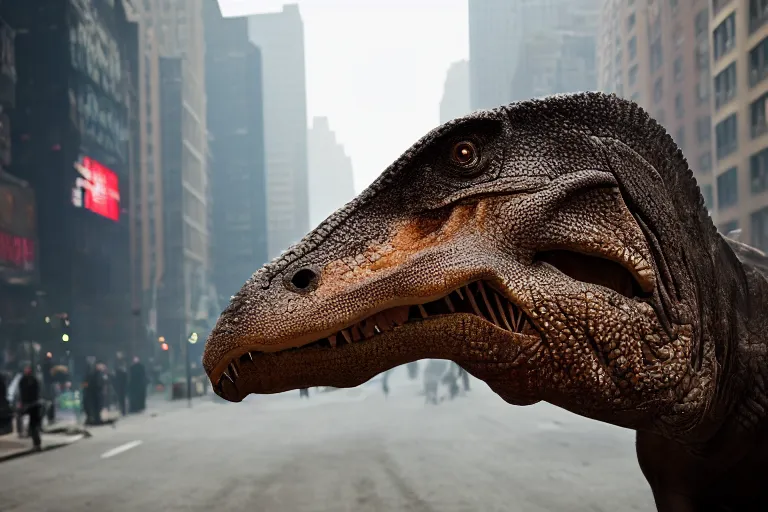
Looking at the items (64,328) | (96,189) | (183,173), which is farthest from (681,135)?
(183,173)

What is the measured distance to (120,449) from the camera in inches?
94.1

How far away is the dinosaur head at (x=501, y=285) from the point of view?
2.78 feet

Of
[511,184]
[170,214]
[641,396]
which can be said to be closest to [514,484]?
[641,396]

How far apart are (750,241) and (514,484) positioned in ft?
5.02

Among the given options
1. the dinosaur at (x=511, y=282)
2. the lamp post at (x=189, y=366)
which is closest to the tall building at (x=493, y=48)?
the lamp post at (x=189, y=366)

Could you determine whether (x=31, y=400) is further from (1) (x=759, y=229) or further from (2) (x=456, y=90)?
(1) (x=759, y=229)

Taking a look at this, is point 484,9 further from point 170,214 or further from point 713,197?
point 170,214

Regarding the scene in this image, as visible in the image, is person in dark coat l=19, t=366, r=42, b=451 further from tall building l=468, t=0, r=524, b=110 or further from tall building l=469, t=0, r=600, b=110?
tall building l=469, t=0, r=600, b=110

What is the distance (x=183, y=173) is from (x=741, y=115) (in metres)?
3.74

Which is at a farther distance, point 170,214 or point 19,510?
point 170,214

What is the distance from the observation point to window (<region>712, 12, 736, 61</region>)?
2.79m

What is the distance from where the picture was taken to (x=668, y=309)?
0.92 metres

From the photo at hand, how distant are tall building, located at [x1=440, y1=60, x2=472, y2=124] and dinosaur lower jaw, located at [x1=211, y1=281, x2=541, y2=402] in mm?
2622

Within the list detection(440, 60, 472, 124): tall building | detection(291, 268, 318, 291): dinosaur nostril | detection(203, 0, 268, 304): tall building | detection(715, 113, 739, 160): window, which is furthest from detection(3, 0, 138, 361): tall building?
detection(715, 113, 739, 160): window
